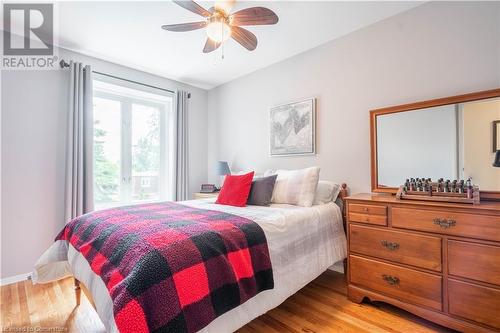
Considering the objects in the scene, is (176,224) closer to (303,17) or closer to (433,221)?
(433,221)

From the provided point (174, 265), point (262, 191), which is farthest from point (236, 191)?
point (174, 265)

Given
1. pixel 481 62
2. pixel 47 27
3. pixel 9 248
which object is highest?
pixel 47 27

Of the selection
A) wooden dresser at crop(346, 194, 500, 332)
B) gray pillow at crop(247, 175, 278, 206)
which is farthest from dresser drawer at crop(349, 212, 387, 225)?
gray pillow at crop(247, 175, 278, 206)

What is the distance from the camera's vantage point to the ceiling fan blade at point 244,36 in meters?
1.97

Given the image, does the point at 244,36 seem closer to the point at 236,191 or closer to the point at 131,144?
the point at 236,191

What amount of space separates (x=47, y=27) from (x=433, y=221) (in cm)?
377

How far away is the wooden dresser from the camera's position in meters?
1.38

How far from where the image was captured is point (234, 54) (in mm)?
2959

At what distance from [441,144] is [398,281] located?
1140 mm

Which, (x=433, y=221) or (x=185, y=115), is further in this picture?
(x=185, y=115)

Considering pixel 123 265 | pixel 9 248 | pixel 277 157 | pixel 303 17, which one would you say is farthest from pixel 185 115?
pixel 123 265

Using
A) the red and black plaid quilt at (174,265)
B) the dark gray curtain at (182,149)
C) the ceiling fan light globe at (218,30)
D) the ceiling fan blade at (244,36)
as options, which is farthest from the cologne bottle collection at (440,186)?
the dark gray curtain at (182,149)

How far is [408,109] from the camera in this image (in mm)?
2090

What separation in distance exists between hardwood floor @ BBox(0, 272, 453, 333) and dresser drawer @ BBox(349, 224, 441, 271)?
42cm
